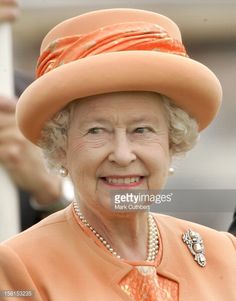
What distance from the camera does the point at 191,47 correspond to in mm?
5027

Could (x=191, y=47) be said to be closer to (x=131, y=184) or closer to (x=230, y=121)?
(x=230, y=121)

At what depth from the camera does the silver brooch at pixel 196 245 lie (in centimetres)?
299

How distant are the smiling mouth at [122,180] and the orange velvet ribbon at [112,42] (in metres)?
0.37

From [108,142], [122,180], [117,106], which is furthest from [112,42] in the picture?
[122,180]

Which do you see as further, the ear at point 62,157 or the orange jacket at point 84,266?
the ear at point 62,157

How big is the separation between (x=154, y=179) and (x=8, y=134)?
54 cm

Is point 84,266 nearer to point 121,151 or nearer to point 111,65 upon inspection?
point 121,151

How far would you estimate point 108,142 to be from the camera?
2762mm

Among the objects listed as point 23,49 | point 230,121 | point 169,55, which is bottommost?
point 230,121

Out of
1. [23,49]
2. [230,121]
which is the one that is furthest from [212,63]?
[23,49]

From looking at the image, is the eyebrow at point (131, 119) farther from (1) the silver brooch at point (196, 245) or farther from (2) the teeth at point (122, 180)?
(1) the silver brooch at point (196, 245)

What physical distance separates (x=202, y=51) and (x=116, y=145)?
7.91ft

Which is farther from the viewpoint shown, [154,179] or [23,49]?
[23,49]

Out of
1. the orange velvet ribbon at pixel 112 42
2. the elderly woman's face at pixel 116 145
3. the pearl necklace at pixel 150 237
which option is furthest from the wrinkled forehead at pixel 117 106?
the pearl necklace at pixel 150 237
